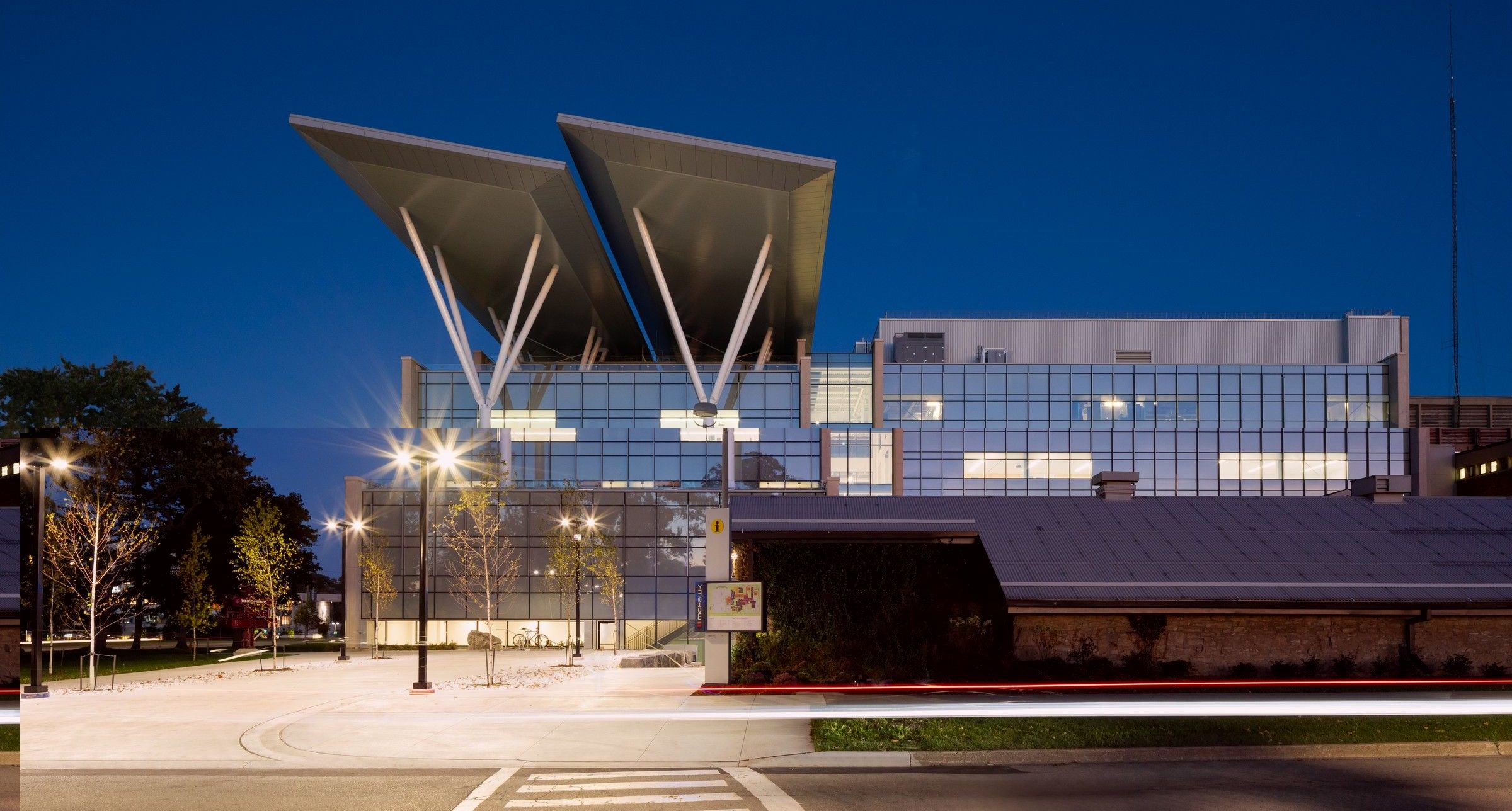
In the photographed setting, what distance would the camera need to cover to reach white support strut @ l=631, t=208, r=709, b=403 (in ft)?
173

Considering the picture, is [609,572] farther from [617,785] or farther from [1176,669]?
[617,785]

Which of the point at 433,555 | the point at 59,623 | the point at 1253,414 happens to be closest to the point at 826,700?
the point at 59,623

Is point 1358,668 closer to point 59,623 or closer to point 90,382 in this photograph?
point 59,623

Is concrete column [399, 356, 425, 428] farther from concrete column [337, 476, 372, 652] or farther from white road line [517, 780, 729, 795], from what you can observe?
white road line [517, 780, 729, 795]

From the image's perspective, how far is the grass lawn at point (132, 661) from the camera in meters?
28.7

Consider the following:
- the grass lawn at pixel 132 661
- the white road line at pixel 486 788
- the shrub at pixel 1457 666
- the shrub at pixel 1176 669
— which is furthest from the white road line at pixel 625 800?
the shrub at pixel 1457 666

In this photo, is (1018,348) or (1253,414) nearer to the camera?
(1253,414)

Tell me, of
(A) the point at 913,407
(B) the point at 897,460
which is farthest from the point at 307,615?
(A) the point at 913,407

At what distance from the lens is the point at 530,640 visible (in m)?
50.3

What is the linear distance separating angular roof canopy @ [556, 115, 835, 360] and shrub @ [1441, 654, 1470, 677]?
3149 cm

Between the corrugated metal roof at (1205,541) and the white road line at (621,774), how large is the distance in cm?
970

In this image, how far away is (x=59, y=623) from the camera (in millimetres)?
20703

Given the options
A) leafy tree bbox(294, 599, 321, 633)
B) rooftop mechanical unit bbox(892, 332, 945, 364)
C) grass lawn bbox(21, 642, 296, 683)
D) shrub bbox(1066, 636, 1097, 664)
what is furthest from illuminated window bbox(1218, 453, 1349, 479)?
leafy tree bbox(294, 599, 321, 633)

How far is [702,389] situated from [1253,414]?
34.5 metres
